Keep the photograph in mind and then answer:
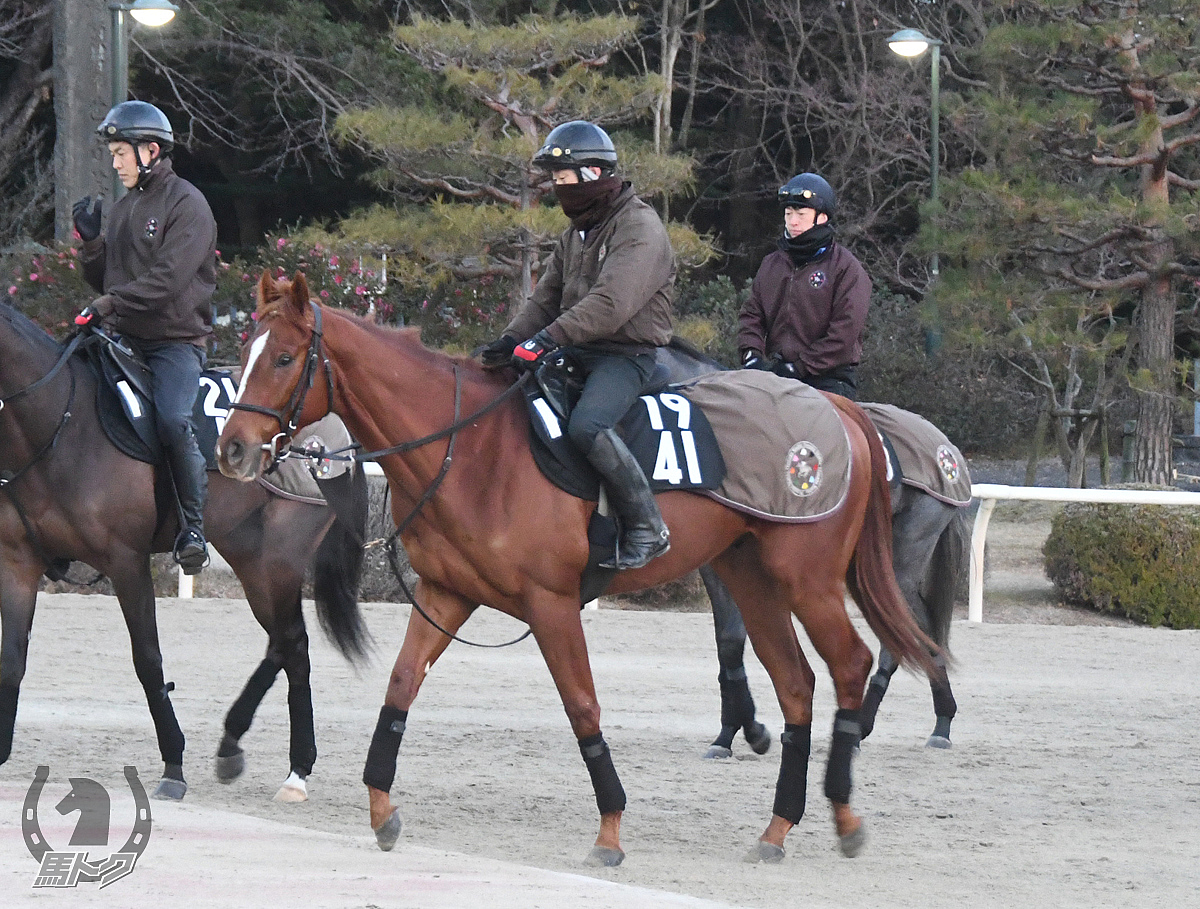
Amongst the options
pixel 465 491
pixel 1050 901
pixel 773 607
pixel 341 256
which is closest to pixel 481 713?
pixel 773 607

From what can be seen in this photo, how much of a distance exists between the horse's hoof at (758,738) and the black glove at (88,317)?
330cm

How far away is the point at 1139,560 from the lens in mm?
11305

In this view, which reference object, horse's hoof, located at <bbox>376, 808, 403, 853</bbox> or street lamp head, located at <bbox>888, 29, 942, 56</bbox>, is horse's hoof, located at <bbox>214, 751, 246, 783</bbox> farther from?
street lamp head, located at <bbox>888, 29, 942, 56</bbox>

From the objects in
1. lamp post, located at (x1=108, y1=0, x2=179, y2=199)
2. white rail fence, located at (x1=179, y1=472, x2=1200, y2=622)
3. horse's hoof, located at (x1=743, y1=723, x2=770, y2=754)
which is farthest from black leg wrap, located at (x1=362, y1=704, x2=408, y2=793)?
lamp post, located at (x1=108, y1=0, x2=179, y2=199)

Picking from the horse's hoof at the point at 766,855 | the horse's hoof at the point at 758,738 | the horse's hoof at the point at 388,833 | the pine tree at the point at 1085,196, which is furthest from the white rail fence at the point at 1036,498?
the horse's hoof at the point at 388,833

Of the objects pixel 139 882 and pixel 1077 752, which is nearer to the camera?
pixel 139 882

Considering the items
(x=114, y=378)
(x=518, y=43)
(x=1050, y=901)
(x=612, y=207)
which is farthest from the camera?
(x=518, y=43)

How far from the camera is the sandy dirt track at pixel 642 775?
16.0 ft

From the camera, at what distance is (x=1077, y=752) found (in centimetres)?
743

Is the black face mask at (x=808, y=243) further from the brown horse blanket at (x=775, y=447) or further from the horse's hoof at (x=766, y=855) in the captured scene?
the horse's hoof at (x=766, y=855)

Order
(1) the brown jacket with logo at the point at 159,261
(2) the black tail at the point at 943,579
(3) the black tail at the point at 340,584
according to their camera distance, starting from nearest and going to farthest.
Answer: (1) the brown jacket with logo at the point at 159,261
(3) the black tail at the point at 340,584
(2) the black tail at the point at 943,579

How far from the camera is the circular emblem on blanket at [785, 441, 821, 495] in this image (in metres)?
5.76

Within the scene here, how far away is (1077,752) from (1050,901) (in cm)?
263

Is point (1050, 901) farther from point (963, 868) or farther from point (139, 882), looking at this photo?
point (139, 882)
